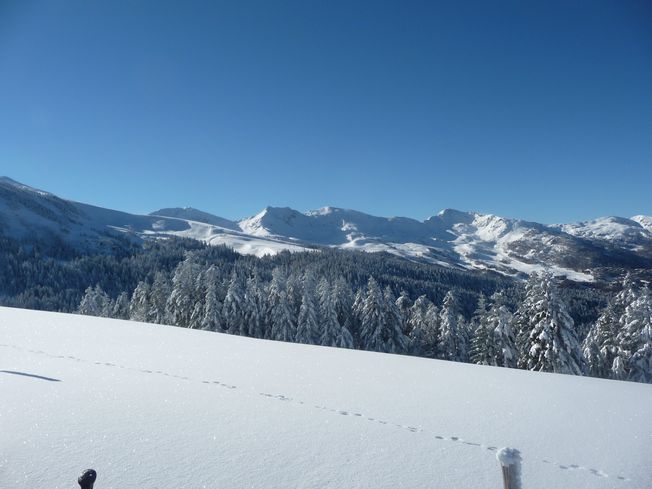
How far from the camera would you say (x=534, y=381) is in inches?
370

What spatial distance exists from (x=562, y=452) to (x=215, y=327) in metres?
31.6

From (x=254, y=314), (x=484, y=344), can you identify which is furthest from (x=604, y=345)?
(x=254, y=314)

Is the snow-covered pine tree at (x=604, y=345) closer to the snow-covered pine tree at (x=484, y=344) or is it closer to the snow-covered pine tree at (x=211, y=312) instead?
the snow-covered pine tree at (x=484, y=344)

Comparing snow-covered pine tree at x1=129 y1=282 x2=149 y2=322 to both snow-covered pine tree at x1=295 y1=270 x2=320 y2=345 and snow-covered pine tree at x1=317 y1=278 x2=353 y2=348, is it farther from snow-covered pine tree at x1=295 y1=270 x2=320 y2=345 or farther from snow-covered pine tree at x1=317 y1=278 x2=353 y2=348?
snow-covered pine tree at x1=317 y1=278 x2=353 y2=348

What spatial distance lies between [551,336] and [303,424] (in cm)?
2157

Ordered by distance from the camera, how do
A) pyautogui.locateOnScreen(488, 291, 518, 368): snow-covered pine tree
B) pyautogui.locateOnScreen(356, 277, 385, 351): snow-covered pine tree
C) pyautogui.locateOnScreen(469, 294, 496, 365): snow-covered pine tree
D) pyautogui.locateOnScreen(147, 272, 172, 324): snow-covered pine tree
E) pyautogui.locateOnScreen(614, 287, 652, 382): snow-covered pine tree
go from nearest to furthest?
pyautogui.locateOnScreen(614, 287, 652, 382): snow-covered pine tree < pyautogui.locateOnScreen(488, 291, 518, 368): snow-covered pine tree < pyautogui.locateOnScreen(469, 294, 496, 365): snow-covered pine tree < pyautogui.locateOnScreen(356, 277, 385, 351): snow-covered pine tree < pyautogui.locateOnScreen(147, 272, 172, 324): snow-covered pine tree

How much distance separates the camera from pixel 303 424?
6074 mm

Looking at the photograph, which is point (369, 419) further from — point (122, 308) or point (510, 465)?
point (122, 308)

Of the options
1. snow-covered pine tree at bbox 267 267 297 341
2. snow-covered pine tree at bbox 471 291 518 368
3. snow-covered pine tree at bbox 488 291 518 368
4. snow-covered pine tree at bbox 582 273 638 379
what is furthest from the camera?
snow-covered pine tree at bbox 267 267 297 341

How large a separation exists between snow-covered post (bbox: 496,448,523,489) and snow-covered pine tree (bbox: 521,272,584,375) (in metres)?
22.1

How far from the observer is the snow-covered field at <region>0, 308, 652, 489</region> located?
4.65m

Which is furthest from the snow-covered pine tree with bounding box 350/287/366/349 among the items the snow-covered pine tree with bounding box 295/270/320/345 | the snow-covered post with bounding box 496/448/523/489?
the snow-covered post with bounding box 496/448/523/489

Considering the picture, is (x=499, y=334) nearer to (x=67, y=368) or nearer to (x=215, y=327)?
(x=215, y=327)

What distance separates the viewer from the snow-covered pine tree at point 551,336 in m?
22.1
